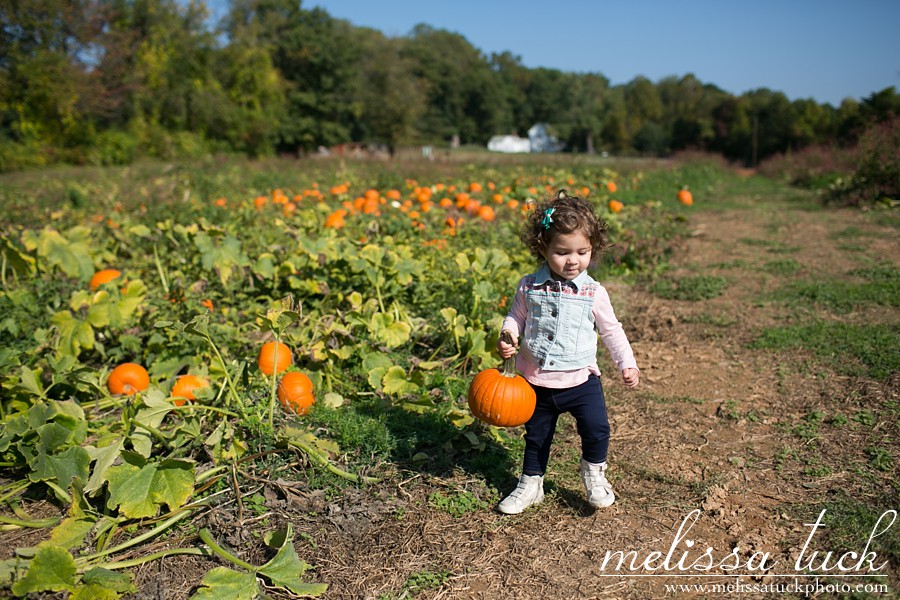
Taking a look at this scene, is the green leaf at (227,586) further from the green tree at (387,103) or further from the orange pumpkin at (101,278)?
the green tree at (387,103)

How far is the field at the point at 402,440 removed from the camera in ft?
7.29

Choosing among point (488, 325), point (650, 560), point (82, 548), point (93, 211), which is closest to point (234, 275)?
point (488, 325)

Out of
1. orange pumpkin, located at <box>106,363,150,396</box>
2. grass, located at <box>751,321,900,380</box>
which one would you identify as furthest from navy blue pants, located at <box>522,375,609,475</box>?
orange pumpkin, located at <box>106,363,150,396</box>

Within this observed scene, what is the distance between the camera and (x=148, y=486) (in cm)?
227

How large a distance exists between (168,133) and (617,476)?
992 inches

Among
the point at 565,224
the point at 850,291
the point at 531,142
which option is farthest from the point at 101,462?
the point at 531,142

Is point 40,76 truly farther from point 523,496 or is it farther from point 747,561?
point 747,561

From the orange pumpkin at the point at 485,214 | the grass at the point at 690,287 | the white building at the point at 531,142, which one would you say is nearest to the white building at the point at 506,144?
the white building at the point at 531,142

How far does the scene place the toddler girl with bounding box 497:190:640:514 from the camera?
2402 millimetres

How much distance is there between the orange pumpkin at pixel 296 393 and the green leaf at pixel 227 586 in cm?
110

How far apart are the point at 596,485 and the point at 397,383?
113 centimetres

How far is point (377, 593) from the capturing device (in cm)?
218

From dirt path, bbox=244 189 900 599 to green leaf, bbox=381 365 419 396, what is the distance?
1.74 ft

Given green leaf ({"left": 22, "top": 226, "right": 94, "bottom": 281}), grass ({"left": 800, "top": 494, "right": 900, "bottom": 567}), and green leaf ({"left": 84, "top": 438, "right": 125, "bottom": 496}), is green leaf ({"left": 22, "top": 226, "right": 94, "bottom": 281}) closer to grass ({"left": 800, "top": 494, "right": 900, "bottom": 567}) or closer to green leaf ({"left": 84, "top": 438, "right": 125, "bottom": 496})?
green leaf ({"left": 84, "top": 438, "right": 125, "bottom": 496})
